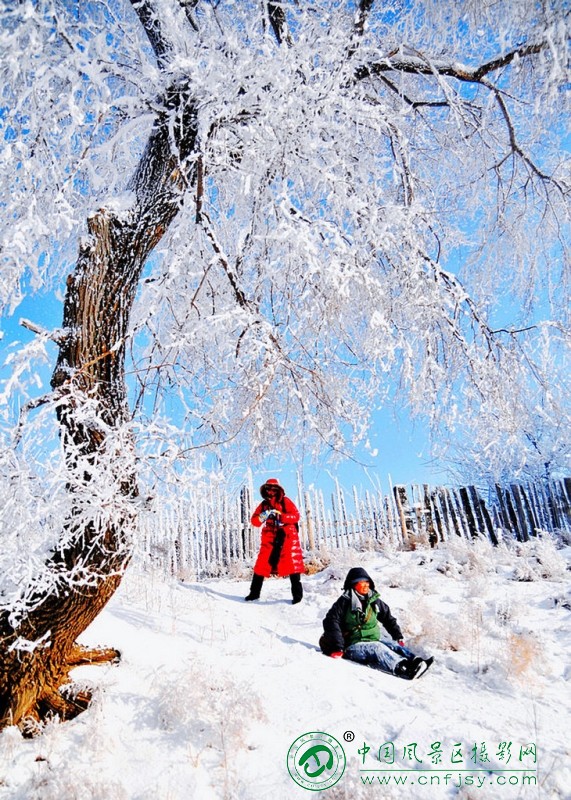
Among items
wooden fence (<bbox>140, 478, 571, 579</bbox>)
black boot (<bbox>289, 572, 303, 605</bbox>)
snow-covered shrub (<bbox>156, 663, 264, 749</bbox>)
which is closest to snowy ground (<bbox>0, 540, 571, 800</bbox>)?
snow-covered shrub (<bbox>156, 663, 264, 749</bbox>)

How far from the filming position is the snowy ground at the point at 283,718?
6.27ft

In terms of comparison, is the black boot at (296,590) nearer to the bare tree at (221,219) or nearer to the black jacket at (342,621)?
the black jacket at (342,621)

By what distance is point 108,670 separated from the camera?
9.02 ft

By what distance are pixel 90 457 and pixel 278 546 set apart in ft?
13.4

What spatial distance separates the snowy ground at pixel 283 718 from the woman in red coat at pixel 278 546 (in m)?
1.36

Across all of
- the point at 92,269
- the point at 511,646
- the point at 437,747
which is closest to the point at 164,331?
the point at 92,269

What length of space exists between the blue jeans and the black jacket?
12 cm

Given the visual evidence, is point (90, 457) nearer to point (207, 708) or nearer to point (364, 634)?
point (207, 708)

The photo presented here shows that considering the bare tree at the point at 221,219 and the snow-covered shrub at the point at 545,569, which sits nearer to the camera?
the bare tree at the point at 221,219

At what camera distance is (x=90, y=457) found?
90.1 inches

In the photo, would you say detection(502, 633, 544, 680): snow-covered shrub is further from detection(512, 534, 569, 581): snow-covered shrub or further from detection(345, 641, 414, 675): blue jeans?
detection(512, 534, 569, 581): snow-covered shrub

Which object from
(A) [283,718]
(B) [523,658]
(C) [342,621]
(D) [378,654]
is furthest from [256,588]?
(A) [283,718]

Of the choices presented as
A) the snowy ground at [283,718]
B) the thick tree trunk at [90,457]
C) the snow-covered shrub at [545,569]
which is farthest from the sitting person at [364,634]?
the snow-covered shrub at [545,569]

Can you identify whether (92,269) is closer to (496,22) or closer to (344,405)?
(344,405)
